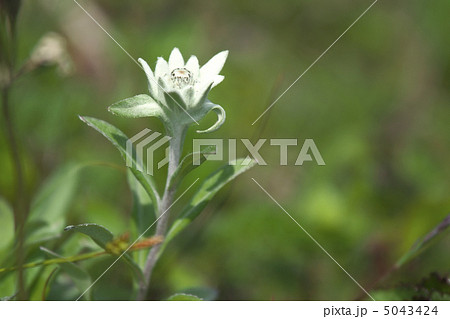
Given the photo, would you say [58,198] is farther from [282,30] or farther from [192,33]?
[282,30]

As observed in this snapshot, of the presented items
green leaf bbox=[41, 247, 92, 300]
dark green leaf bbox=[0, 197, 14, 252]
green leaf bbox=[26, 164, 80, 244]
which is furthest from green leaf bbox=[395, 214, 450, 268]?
dark green leaf bbox=[0, 197, 14, 252]

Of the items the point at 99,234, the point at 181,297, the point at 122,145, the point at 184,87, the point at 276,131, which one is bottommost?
the point at 181,297

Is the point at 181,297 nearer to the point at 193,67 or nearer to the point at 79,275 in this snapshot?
the point at 79,275

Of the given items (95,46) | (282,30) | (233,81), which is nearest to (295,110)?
(233,81)

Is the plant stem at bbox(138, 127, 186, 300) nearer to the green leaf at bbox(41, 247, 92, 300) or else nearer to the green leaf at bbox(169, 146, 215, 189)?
the green leaf at bbox(169, 146, 215, 189)

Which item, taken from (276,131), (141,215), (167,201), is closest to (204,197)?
(167,201)

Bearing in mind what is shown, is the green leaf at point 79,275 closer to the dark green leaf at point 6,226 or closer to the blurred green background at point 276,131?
the blurred green background at point 276,131
